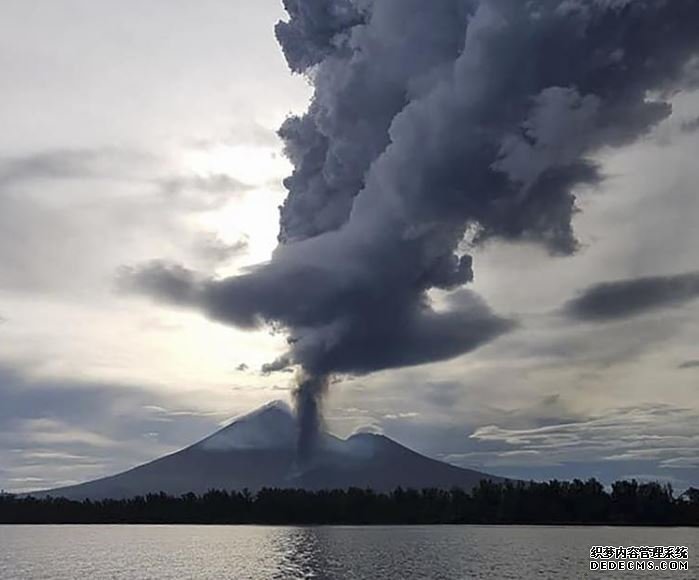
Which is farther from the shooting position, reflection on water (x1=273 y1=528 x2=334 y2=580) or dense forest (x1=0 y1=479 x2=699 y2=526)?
dense forest (x1=0 y1=479 x2=699 y2=526)

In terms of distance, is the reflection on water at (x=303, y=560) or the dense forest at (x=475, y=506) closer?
the reflection on water at (x=303, y=560)

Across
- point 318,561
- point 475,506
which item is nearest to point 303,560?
point 318,561

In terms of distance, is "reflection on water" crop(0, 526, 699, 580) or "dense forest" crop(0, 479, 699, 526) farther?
"dense forest" crop(0, 479, 699, 526)

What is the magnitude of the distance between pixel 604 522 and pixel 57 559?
353 feet

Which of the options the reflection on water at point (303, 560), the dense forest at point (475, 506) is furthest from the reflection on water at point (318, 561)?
the dense forest at point (475, 506)

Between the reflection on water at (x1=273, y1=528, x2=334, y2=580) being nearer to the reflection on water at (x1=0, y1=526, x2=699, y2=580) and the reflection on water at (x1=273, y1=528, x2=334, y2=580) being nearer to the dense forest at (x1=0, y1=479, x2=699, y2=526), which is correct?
the reflection on water at (x1=0, y1=526, x2=699, y2=580)

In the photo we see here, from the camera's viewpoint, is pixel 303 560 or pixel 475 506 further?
pixel 475 506

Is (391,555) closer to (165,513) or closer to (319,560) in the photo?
(319,560)

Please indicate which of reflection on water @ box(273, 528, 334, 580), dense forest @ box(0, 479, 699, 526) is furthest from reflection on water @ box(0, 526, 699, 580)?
dense forest @ box(0, 479, 699, 526)

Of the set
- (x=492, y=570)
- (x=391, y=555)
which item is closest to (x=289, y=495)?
(x=391, y=555)

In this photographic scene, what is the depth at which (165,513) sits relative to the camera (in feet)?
633

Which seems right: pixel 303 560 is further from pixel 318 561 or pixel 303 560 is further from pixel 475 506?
pixel 475 506

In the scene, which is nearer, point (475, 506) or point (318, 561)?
point (318, 561)

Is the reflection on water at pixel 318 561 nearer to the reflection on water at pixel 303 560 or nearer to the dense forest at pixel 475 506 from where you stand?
the reflection on water at pixel 303 560
